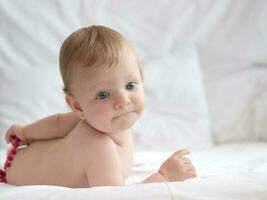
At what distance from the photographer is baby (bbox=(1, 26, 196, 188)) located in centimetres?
110

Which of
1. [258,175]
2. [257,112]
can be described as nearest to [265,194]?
[258,175]

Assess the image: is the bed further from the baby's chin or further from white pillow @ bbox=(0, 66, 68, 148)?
the baby's chin

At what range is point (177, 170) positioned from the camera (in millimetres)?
1121

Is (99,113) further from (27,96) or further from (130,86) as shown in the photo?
(27,96)

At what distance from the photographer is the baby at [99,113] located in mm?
1101

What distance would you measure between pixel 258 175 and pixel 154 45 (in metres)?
1.07

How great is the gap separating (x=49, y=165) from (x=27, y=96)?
60 cm

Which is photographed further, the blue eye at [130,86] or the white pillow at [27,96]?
the white pillow at [27,96]

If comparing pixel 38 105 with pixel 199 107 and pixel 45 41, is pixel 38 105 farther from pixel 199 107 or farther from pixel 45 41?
pixel 199 107

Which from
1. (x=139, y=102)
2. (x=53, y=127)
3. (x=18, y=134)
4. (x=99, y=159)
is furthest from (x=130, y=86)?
(x=18, y=134)

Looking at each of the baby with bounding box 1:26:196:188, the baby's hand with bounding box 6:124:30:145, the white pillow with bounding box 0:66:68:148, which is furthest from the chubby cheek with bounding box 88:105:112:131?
the white pillow with bounding box 0:66:68:148

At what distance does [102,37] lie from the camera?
3.65ft

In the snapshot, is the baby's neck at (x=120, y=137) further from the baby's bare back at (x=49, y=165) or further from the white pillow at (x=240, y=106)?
the white pillow at (x=240, y=106)

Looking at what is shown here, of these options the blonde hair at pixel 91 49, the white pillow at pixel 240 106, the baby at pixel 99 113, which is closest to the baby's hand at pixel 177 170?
the baby at pixel 99 113
